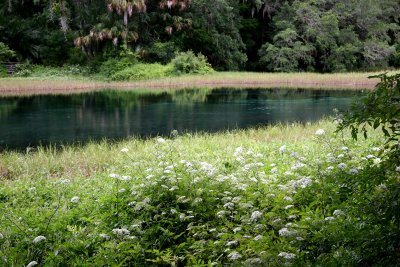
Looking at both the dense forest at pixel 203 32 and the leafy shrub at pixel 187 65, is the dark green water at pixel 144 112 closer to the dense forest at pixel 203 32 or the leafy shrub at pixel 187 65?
the leafy shrub at pixel 187 65

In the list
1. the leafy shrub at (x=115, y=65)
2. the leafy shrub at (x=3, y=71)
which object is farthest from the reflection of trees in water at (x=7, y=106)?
the leafy shrub at (x=115, y=65)

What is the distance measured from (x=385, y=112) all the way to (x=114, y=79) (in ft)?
118

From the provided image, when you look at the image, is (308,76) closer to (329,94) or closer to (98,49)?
(329,94)

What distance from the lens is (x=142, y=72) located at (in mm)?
37094

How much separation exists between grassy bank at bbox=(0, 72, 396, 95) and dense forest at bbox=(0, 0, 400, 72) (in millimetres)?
5313

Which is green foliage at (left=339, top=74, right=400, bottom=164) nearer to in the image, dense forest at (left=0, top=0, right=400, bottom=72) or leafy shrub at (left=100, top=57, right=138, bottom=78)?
dense forest at (left=0, top=0, right=400, bottom=72)

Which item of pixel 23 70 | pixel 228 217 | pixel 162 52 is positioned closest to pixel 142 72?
pixel 162 52

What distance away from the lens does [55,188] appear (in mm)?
6957

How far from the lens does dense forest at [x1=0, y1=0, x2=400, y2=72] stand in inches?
1580

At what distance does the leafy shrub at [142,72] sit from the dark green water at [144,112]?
696 cm

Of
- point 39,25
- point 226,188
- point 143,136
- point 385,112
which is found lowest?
point 143,136

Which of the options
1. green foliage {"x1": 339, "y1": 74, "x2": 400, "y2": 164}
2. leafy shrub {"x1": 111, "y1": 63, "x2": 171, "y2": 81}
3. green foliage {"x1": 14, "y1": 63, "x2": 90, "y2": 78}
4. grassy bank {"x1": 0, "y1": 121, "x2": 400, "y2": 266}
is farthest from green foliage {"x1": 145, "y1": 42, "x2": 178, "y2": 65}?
green foliage {"x1": 339, "y1": 74, "x2": 400, "y2": 164}

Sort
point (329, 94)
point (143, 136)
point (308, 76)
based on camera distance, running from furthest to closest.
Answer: point (308, 76)
point (329, 94)
point (143, 136)

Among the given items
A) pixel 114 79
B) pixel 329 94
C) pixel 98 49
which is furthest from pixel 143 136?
pixel 98 49
